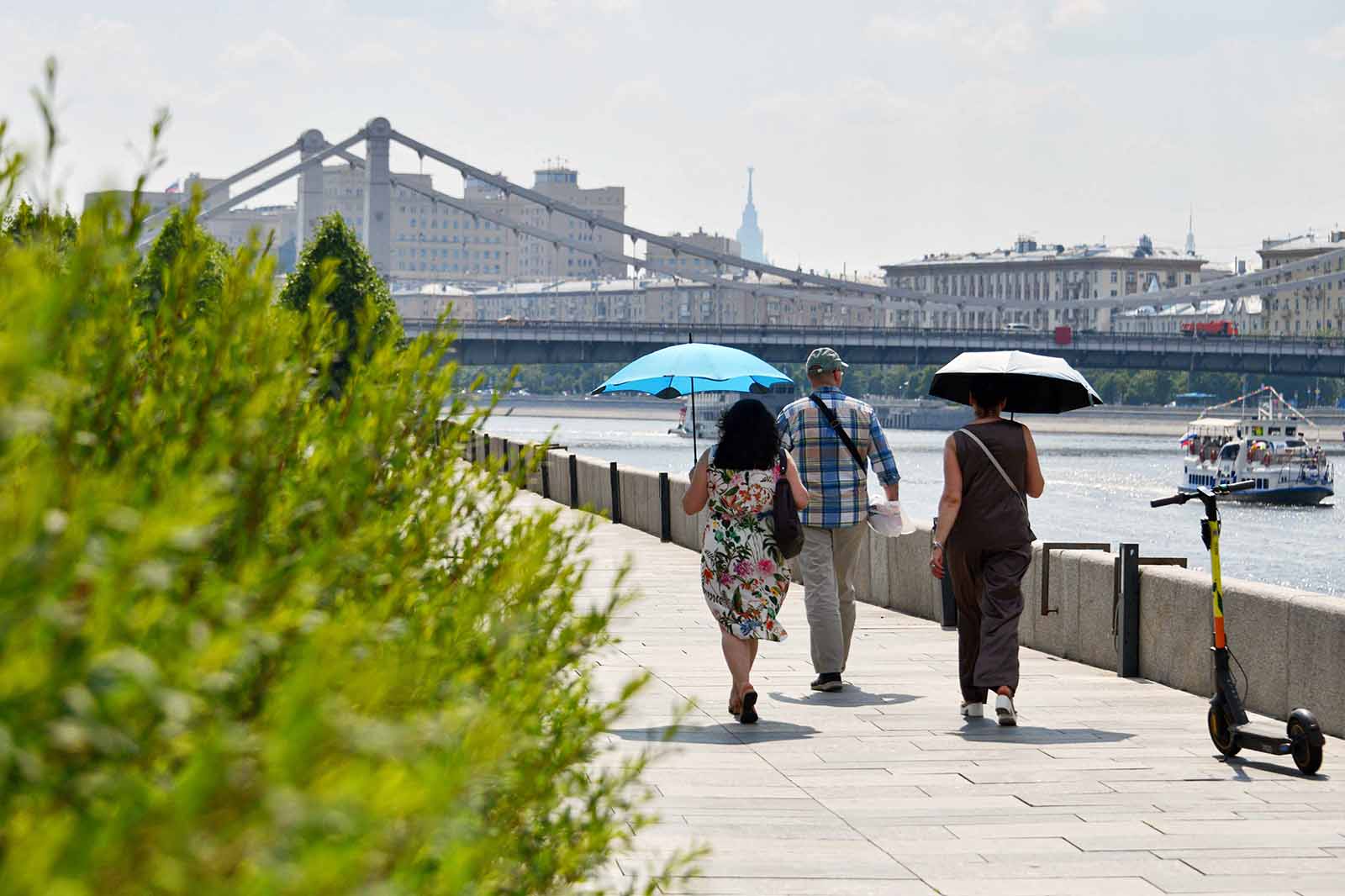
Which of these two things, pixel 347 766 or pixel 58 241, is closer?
pixel 347 766

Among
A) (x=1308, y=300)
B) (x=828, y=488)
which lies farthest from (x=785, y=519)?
(x=1308, y=300)

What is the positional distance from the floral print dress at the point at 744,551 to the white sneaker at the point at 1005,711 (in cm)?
96

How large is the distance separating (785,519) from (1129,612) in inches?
97.3

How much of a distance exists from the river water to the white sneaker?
19.3 metres

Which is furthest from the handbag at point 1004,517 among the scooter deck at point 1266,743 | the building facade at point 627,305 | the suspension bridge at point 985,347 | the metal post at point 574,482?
the building facade at point 627,305

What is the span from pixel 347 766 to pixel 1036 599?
10379 millimetres

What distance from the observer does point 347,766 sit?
5.95 ft

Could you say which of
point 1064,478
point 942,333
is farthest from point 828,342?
point 1064,478

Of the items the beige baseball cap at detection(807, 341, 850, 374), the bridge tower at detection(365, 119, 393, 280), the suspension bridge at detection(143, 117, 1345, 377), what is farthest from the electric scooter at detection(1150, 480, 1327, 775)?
the bridge tower at detection(365, 119, 393, 280)

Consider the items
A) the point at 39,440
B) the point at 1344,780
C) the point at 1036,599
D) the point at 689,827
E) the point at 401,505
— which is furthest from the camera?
the point at 1036,599

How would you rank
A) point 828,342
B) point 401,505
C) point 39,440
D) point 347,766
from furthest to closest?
1. point 828,342
2. point 401,505
3. point 39,440
4. point 347,766

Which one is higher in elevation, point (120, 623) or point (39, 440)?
point (39, 440)

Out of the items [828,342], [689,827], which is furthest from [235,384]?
[828,342]

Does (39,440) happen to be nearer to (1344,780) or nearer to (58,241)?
(58,241)
